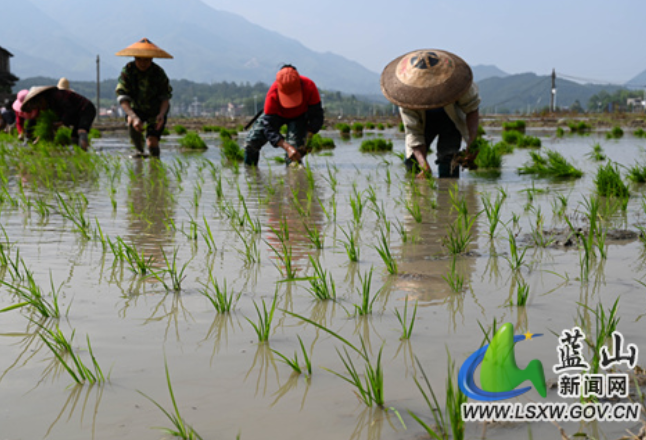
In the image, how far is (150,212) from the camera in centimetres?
434

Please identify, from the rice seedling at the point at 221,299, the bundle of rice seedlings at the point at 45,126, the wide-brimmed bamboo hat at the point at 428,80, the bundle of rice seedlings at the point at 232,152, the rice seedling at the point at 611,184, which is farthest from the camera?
the bundle of rice seedlings at the point at 45,126

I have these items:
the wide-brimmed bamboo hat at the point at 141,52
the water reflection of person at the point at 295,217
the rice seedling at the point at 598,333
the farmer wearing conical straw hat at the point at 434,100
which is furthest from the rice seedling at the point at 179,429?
the wide-brimmed bamboo hat at the point at 141,52

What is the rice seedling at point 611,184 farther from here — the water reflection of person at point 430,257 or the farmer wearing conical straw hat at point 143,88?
the farmer wearing conical straw hat at point 143,88

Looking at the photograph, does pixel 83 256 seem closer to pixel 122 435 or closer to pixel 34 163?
pixel 122 435

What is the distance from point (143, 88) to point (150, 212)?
428 cm

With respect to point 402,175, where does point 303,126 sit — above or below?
above

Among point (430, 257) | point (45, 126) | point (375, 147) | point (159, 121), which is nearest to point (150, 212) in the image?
point (430, 257)

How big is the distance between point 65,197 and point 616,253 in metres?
3.69

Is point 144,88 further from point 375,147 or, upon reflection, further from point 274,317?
point 274,317

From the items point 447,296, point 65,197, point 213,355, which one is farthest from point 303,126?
point 213,355

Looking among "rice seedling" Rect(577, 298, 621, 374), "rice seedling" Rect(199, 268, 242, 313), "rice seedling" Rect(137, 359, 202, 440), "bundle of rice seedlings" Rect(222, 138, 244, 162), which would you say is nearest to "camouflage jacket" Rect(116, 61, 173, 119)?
"bundle of rice seedlings" Rect(222, 138, 244, 162)

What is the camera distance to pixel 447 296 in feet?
7.52

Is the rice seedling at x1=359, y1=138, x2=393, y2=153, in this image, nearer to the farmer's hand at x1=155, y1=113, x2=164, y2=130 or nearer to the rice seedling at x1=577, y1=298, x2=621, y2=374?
the farmer's hand at x1=155, y1=113, x2=164, y2=130

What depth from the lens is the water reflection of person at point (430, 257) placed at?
2.39 meters
